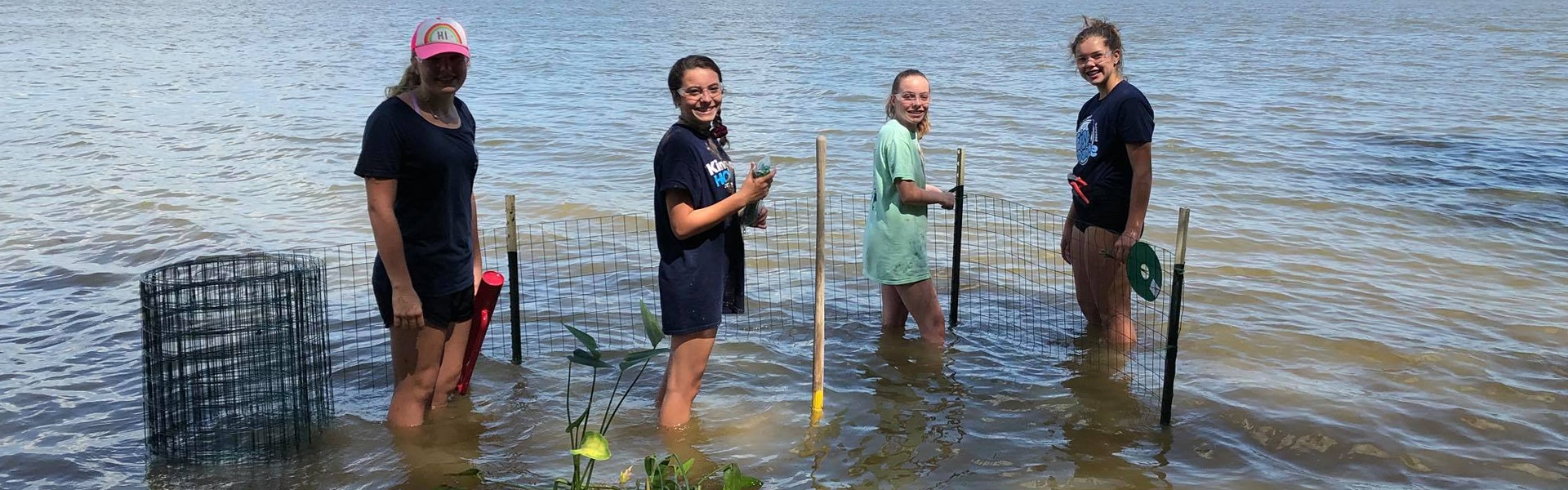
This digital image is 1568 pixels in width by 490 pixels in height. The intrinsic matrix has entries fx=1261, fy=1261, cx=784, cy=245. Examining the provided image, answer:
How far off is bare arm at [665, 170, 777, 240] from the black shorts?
0.94 metres

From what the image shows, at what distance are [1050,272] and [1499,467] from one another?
371 cm

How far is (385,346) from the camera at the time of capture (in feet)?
22.7

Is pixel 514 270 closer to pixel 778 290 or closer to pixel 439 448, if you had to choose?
pixel 439 448

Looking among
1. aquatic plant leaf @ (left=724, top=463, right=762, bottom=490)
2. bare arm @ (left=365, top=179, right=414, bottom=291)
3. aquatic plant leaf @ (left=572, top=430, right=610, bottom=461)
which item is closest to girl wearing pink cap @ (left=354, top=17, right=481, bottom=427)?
bare arm @ (left=365, top=179, right=414, bottom=291)

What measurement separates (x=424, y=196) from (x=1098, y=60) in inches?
125

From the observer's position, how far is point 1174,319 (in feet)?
17.5

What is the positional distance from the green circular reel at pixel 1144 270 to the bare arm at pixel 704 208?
1833 mm

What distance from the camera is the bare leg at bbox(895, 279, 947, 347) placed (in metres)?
6.37

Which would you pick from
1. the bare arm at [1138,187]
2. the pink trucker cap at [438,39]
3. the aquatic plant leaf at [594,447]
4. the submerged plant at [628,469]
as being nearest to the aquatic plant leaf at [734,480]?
the submerged plant at [628,469]

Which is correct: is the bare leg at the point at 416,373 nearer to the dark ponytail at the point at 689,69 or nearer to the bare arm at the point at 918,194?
the dark ponytail at the point at 689,69

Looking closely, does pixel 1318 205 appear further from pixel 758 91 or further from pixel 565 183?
pixel 758 91

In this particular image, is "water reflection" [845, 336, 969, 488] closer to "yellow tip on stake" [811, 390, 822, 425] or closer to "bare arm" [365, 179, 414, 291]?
"yellow tip on stake" [811, 390, 822, 425]

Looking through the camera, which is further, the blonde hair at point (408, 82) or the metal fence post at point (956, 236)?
the metal fence post at point (956, 236)

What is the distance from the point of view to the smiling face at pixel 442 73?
4430mm
